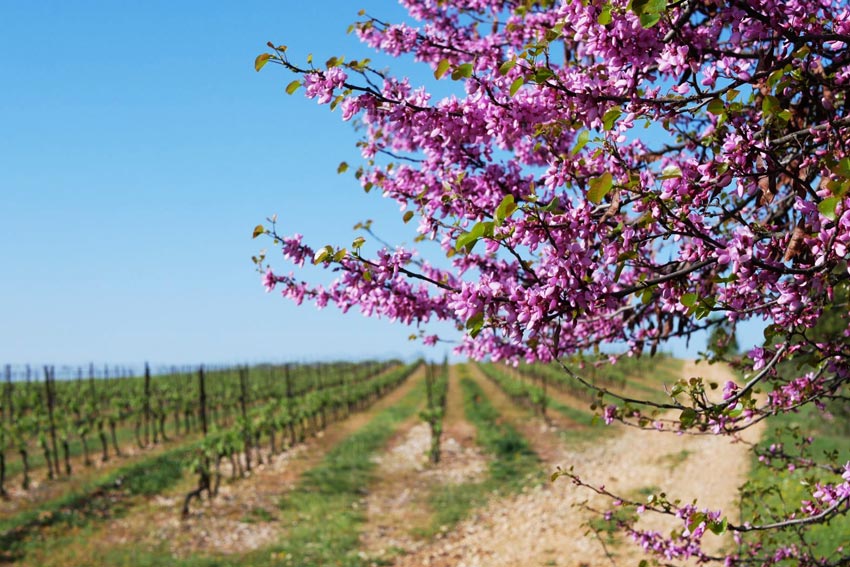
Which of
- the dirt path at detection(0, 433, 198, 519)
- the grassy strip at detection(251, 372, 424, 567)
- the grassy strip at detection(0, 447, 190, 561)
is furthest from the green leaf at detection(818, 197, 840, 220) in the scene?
the dirt path at detection(0, 433, 198, 519)

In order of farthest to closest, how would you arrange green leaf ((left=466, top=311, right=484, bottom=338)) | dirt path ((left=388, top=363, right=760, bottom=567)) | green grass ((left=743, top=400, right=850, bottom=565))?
dirt path ((left=388, top=363, right=760, bottom=567))
green grass ((left=743, top=400, right=850, bottom=565))
green leaf ((left=466, top=311, right=484, bottom=338))

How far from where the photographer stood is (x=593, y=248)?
10.7 feet

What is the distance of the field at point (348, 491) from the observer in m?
14.4

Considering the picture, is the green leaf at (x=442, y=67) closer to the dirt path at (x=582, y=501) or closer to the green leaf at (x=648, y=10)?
the green leaf at (x=648, y=10)

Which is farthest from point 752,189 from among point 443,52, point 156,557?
point 156,557

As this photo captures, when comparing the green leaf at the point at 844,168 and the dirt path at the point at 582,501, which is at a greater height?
the green leaf at the point at 844,168

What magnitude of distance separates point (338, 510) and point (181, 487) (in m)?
6.47

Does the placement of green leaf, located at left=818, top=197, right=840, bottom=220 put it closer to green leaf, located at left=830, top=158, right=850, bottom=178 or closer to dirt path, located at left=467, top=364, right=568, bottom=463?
green leaf, located at left=830, top=158, right=850, bottom=178

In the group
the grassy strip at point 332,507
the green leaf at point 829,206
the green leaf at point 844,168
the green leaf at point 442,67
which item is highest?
the green leaf at point 442,67

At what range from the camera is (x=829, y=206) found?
2.37 m

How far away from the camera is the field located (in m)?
14.4

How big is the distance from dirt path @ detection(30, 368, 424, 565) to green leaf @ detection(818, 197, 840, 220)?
15107 millimetres

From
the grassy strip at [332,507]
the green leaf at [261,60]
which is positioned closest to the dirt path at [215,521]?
the grassy strip at [332,507]

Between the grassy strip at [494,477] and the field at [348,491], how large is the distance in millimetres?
67
